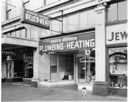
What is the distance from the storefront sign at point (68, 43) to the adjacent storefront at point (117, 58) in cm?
142

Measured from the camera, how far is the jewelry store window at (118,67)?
37.8ft

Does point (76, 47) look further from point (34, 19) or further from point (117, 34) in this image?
point (34, 19)

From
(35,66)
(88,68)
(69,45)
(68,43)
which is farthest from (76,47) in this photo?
(35,66)

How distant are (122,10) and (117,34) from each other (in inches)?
62.4

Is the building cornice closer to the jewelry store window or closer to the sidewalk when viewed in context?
the sidewalk

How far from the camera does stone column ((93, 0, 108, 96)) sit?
11.9 metres

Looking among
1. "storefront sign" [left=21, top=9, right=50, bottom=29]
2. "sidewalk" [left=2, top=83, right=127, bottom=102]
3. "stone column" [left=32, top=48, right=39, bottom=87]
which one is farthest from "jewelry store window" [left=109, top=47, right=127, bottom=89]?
"stone column" [left=32, top=48, right=39, bottom=87]

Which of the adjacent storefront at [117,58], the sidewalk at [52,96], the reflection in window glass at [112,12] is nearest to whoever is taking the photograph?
the sidewalk at [52,96]

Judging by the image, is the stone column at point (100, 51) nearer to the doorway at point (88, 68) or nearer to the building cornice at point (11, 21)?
the doorway at point (88, 68)

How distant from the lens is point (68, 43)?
567 inches

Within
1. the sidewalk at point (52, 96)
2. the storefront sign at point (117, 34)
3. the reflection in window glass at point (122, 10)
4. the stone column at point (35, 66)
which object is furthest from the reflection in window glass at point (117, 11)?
the stone column at point (35, 66)

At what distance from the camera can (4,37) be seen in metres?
15.3

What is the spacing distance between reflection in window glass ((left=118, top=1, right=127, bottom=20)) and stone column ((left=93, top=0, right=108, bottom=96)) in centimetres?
90

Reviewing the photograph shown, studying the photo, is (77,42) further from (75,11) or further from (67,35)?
(75,11)
